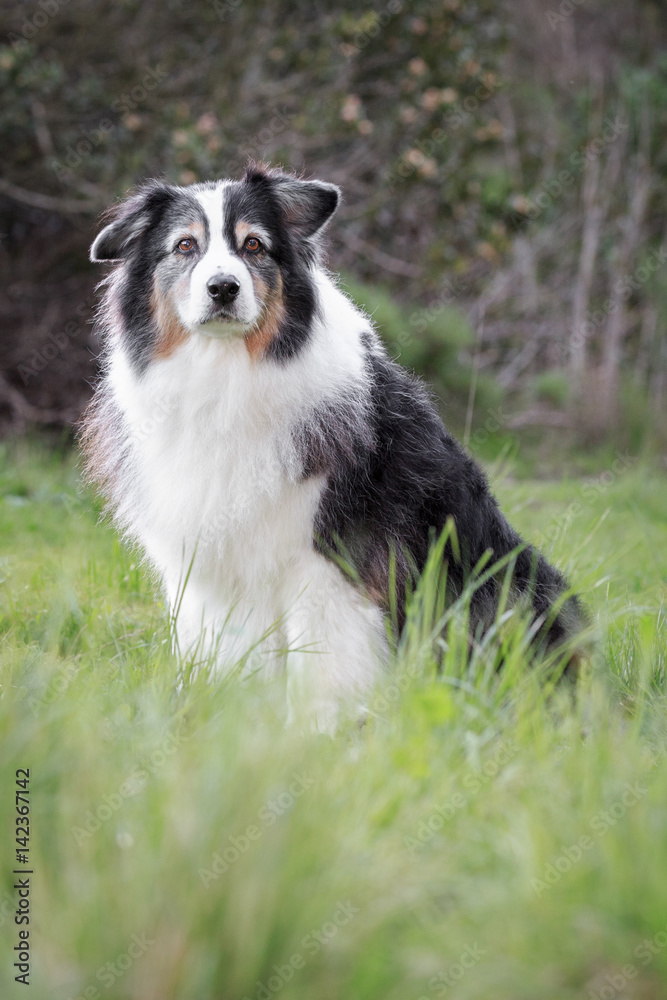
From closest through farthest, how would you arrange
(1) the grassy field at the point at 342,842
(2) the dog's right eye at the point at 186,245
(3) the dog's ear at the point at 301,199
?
(1) the grassy field at the point at 342,842
(2) the dog's right eye at the point at 186,245
(3) the dog's ear at the point at 301,199

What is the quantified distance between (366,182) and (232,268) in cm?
628

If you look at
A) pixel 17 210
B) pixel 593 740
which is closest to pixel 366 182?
pixel 17 210

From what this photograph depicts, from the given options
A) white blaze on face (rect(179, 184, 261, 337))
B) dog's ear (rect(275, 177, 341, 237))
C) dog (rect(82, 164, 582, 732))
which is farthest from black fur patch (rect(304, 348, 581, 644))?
dog's ear (rect(275, 177, 341, 237))

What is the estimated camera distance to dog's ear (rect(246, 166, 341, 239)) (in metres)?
3.36

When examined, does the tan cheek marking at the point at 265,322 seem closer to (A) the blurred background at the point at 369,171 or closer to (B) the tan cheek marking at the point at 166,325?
(B) the tan cheek marking at the point at 166,325

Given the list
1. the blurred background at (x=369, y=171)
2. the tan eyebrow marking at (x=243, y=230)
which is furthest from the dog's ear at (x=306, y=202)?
the blurred background at (x=369, y=171)

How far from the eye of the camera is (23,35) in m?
7.16

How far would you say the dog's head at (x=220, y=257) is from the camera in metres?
3.12

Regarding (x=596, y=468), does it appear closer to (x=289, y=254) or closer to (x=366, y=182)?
(x=366, y=182)

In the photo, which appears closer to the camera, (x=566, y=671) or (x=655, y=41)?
(x=566, y=671)

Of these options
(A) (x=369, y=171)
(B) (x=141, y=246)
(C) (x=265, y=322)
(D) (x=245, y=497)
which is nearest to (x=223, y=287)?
(C) (x=265, y=322)

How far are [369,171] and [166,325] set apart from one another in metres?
6.07

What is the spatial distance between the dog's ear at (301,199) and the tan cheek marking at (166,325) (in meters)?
0.48

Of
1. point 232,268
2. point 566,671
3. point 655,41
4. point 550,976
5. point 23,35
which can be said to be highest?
point 655,41
